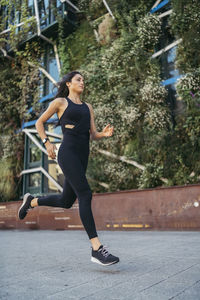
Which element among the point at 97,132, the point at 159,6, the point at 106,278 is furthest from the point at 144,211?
the point at 159,6

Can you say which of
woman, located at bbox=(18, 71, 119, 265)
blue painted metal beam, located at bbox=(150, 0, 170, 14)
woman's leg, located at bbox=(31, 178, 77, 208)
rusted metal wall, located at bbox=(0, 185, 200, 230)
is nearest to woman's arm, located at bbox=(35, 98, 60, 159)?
woman, located at bbox=(18, 71, 119, 265)

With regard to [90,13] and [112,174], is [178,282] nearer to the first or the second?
[112,174]

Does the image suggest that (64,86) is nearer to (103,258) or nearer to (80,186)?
(80,186)

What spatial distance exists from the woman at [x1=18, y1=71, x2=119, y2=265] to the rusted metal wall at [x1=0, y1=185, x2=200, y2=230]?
3427 mm

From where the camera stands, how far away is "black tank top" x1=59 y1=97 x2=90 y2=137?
2869 mm

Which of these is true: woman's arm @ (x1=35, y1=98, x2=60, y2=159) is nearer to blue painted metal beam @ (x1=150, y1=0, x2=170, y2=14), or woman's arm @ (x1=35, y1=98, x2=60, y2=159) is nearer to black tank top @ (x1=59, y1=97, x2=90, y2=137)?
black tank top @ (x1=59, y1=97, x2=90, y2=137)

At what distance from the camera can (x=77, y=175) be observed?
271cm

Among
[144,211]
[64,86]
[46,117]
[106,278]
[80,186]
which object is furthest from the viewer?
[144,211]

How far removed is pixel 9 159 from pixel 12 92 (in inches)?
151

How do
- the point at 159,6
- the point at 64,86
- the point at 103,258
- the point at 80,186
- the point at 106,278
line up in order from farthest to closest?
the point at 159,6 → the point at 64,86 → the point at 80,186 → the point at 103,258 → the point at 106,278

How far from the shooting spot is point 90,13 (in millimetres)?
13703

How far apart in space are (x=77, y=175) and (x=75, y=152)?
0.25 meters

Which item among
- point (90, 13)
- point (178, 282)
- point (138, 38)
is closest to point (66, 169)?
point (178, 282)

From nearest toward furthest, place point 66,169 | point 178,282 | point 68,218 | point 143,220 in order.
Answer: point 178,282, point 66,169, point 143,220, point 68,218
